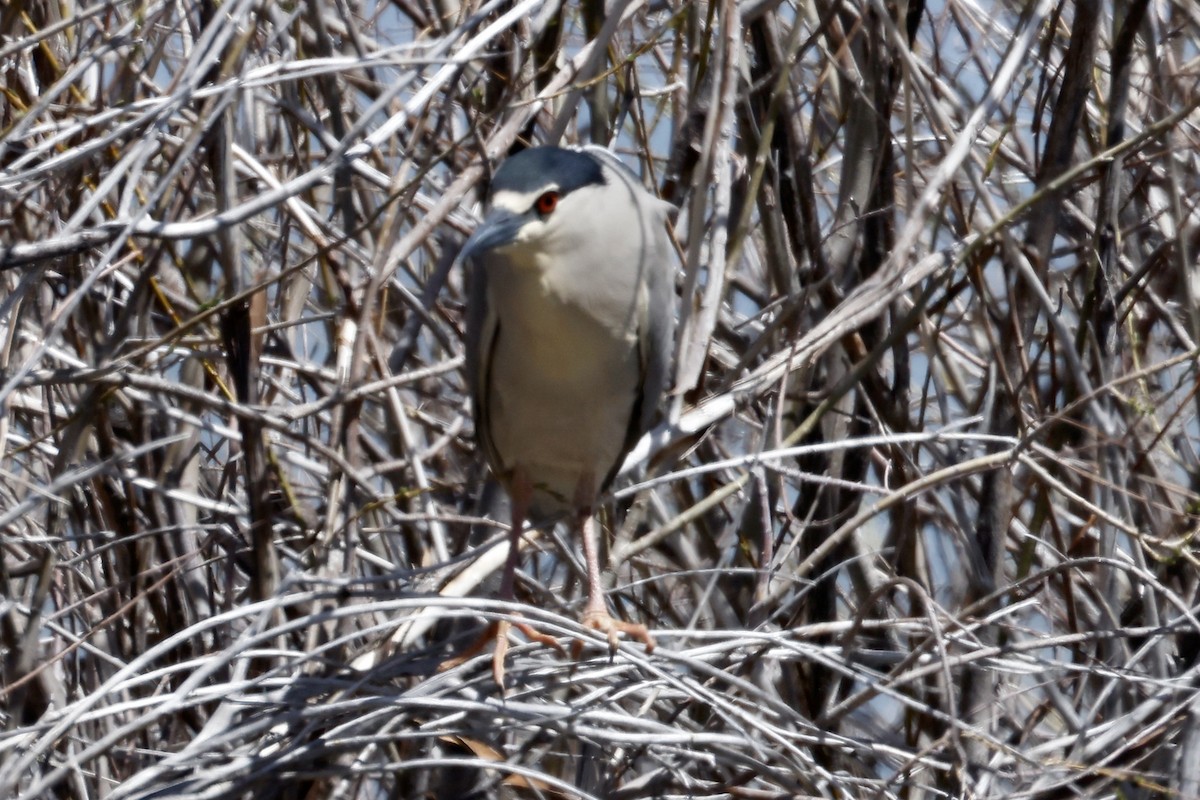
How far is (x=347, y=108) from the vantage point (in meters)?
4.09

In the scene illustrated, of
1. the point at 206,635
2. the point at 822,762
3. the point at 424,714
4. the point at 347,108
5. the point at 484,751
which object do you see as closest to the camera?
the point at 424,714

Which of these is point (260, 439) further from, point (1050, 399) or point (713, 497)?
point (1050, 399)

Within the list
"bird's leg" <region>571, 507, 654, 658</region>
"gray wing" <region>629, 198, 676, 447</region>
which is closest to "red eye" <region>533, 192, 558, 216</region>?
"gray wing" <region>629, 198, 676, 447</region>

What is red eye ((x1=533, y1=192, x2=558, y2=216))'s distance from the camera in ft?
10.2

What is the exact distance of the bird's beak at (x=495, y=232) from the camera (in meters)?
2.97

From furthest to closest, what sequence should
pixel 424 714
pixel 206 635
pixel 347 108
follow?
pixel 347 108, pixel 206 635, pixel 424 714

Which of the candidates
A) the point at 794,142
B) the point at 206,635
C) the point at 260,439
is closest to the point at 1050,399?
the point at 794,142

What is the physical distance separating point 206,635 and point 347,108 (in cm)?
152

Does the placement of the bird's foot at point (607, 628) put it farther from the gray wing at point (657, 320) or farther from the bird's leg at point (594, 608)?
the gray wing at point (657, 320)

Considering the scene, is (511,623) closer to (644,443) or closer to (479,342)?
(644,443)

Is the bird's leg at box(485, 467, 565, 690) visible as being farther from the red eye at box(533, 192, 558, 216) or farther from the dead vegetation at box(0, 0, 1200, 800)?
the red eye at box(533, 192, 558, 216)

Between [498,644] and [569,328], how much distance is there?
0.84m

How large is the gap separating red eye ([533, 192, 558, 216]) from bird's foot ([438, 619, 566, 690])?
89 centimetres

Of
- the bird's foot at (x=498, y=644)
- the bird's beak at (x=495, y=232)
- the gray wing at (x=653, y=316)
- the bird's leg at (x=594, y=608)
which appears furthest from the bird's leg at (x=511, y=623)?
the bird's beak at (x=495, y=232)
